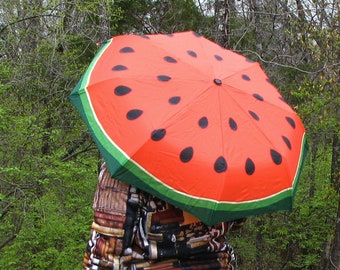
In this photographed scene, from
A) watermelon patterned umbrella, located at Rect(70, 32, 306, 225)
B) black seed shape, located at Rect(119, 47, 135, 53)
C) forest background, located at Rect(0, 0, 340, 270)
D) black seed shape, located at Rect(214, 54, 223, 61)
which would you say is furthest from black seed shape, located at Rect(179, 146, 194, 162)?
forest background, located at Rect(0, 0, 340, 270)

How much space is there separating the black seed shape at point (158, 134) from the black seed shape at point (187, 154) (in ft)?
0.34

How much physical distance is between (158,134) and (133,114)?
14 centimetres

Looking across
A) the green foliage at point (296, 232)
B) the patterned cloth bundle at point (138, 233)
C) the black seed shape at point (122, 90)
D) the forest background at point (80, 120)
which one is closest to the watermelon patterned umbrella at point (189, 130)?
the black seed shape at point (122, 90)

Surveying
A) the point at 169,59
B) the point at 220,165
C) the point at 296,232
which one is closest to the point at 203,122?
the point at 220,165

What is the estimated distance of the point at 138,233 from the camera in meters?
1.76

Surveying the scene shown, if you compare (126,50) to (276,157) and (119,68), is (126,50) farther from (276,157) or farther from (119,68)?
(276,157)

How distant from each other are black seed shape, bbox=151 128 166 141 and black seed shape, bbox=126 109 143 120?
0.10m

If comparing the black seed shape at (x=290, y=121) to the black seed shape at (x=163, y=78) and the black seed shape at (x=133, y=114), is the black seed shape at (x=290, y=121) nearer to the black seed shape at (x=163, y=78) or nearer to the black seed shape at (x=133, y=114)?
the black seed shape at (x=163, y=78)

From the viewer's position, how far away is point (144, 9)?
354 inches

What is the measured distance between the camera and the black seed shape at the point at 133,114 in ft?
5.77

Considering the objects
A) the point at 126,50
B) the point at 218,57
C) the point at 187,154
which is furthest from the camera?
the point at 218,57

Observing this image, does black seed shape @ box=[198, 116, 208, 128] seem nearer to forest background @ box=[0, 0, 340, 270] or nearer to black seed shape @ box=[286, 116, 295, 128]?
black seed shape @ box=[286, 116, 295, 128]

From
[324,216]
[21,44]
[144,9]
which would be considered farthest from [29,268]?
[144,9]

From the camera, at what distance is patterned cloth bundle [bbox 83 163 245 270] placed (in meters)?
1.72
